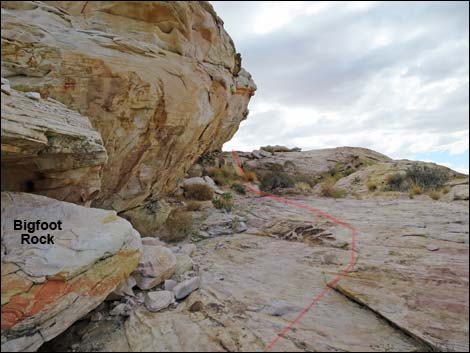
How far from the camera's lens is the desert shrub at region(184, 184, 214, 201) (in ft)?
34.4

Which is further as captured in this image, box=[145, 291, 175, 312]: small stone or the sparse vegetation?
the sparse vegetation

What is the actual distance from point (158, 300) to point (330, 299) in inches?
95.1

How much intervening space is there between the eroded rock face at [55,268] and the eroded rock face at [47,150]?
44cm

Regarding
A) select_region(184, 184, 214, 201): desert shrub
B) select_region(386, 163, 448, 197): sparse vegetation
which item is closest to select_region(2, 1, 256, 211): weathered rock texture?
select_region(184, 184, 214, 201): desert shrub

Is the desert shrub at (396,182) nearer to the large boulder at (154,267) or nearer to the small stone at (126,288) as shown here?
the large boulder at (154,267)

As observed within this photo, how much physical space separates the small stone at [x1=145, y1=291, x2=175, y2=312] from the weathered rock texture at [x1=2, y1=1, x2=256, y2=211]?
11.2ft

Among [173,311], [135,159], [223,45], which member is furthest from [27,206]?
[223,45]

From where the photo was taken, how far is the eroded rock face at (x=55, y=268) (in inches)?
103

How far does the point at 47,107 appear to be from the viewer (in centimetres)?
375

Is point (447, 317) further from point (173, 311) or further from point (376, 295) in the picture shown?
point (173, 311)

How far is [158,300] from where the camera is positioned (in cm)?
359

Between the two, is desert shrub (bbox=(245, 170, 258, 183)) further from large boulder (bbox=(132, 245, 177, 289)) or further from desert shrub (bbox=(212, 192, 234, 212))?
large boulder (bbox=(132, 245, 177, 289))

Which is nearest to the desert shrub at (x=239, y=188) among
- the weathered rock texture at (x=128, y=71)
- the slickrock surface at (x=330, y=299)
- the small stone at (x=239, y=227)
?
the weathered rock texture at (x=128, y=71)

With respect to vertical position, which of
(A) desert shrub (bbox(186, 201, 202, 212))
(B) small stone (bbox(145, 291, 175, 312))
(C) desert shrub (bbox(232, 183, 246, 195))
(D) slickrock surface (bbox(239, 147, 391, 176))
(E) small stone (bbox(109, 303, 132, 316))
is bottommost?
(E) small stone (bbox(109, 303, 132, 316))
